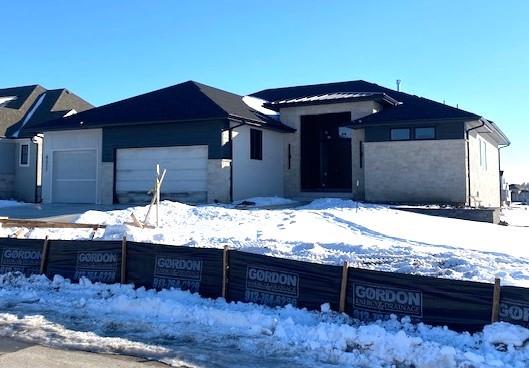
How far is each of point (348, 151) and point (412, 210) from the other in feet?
33.3

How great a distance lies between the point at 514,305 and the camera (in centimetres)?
702

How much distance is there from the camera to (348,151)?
3011 cm

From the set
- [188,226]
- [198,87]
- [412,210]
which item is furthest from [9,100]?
[412,210]

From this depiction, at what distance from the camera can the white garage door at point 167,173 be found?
24.2m

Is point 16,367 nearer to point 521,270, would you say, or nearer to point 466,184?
point 521,270

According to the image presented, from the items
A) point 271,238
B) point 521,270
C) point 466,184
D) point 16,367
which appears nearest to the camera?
point 16,367

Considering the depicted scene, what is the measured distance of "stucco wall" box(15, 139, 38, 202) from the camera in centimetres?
3130

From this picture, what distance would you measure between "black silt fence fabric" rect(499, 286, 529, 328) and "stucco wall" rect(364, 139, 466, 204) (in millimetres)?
16527

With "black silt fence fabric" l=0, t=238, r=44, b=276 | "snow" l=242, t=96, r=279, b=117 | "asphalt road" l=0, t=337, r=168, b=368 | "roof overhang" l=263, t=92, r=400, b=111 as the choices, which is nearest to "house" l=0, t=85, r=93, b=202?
"snow" l=242, t=96, r=279, b=117

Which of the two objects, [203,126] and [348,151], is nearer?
[203,126]

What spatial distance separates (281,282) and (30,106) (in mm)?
31927

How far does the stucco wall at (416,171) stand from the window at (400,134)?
20 centimetres

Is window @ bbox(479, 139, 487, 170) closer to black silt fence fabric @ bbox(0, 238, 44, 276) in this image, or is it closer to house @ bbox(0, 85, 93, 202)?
black silt fence fabric @ bbox(0, 238, 44, 276)

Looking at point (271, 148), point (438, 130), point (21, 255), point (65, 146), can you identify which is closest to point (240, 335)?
point (21, 255)
